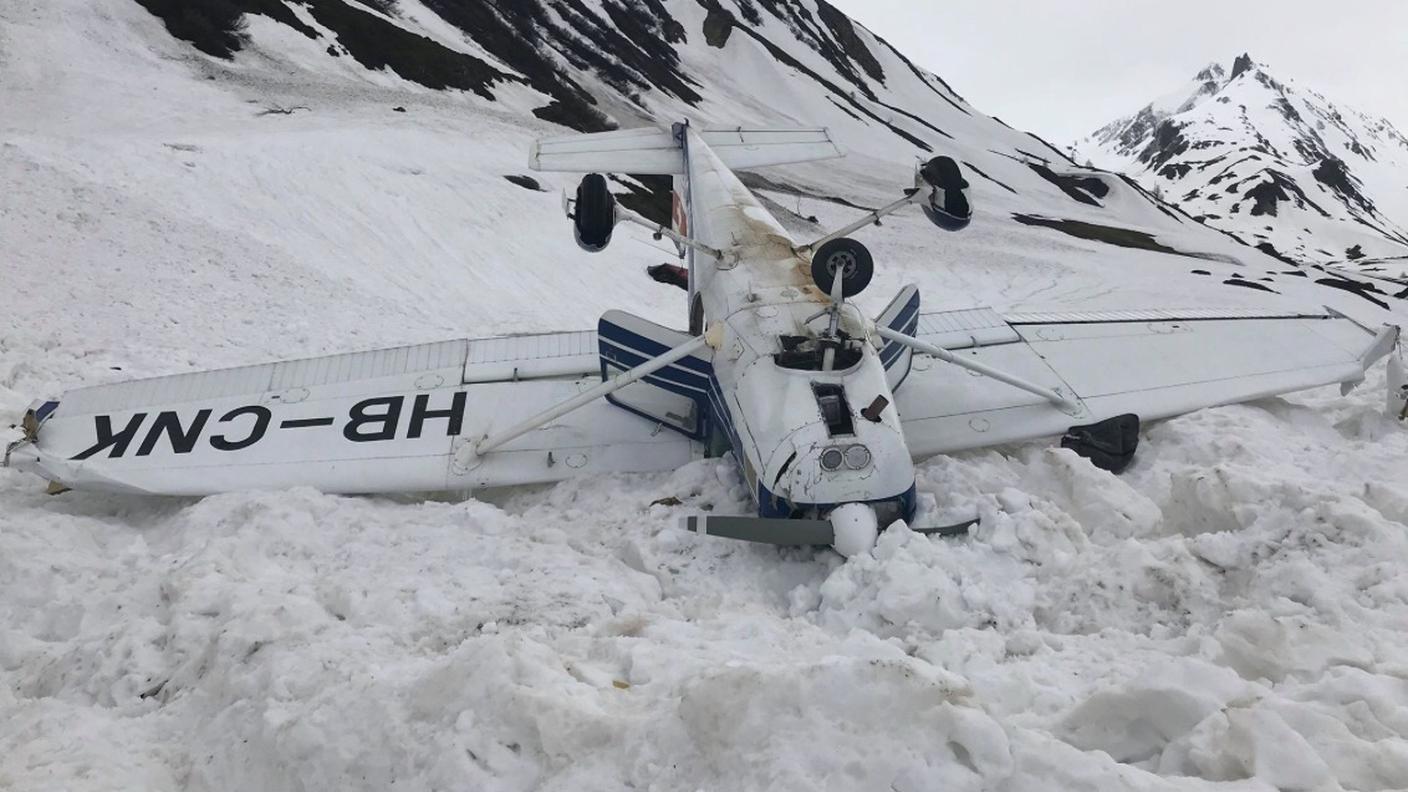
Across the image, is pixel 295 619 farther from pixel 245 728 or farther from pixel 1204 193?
pixel 1204 193

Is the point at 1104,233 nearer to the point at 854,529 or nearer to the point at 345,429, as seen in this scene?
the point at 854,529

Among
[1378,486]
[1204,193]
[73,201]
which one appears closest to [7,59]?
[73,201]

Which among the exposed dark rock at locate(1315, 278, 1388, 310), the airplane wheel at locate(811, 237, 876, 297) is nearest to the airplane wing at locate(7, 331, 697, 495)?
the airplane wheel at locate(811, 237, 876, 297)

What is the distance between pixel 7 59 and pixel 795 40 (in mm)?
74121

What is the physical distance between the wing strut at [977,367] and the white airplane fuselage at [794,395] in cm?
23

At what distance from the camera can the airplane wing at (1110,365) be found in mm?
7477

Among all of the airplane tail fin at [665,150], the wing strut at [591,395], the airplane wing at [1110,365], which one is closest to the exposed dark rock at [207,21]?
the airplane tail fin at [665,150]

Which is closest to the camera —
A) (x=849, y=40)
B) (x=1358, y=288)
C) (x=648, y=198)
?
(x=648, y=198)

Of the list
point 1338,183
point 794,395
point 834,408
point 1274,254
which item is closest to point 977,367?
point 834,408

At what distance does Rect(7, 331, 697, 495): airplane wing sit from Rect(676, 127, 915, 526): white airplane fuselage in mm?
1195

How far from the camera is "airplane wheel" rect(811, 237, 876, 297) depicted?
6770mm

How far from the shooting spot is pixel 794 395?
20.5 feet

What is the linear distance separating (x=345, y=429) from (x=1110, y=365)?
7874mm

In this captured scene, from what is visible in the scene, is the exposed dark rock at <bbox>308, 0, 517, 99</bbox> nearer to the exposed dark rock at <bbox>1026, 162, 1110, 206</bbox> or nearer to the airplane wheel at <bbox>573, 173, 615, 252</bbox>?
the airplane wheel at <bbox>573, 173, 615, 252</bbox>
